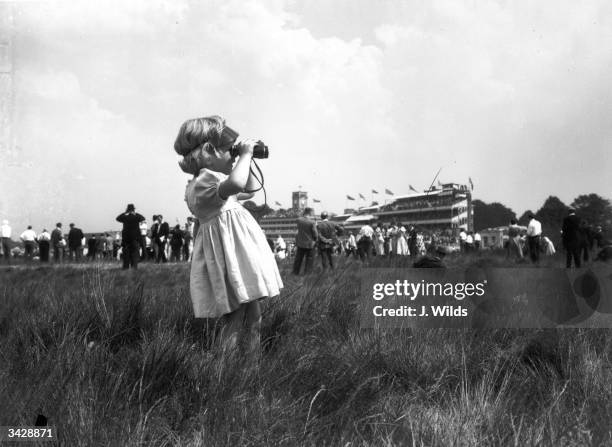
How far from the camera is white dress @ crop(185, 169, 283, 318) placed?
267cm

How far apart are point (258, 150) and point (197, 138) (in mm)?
297

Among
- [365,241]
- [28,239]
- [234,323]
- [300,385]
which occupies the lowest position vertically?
[300,385]

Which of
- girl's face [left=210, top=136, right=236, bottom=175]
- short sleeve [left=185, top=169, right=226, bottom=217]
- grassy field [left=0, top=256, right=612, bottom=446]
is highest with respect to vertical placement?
girl's face [left=210, top=136, right=236, bottom=175]

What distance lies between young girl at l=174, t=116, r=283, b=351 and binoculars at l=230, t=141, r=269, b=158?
0.03 metres

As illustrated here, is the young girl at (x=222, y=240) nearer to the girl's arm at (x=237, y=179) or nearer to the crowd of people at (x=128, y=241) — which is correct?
the girl's arm at (x=237, y=179)

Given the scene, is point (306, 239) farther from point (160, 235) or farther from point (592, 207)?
point (592, 207)

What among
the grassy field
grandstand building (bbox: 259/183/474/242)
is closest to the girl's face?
the grassy field

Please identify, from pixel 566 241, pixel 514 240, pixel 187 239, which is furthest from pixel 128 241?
pixel 514 240

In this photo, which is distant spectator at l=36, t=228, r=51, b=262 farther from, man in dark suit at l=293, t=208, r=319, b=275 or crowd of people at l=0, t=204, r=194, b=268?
man in dark suit at l=293, t=208, r=319, b=275

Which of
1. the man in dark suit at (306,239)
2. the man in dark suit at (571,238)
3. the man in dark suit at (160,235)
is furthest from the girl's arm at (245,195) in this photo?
the man in dark suit at (160,235)

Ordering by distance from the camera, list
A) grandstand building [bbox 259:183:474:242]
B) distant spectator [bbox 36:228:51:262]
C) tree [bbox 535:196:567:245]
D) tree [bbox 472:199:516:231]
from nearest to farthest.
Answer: distant spectator [bbox 36:228:51:262]
tree [bbox 535:196:567:245]
grandstand building [bbox 259:183:474:242]
tree [bbox 472:199:516:231]

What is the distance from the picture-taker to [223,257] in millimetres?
2719

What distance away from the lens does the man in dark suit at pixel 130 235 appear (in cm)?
1270

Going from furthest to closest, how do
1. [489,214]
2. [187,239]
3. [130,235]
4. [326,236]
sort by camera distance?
[489,214] < [187,239] < [326,236] < [130,235]
